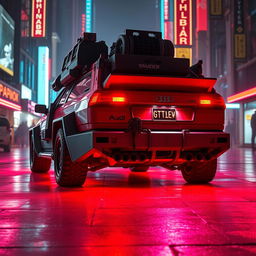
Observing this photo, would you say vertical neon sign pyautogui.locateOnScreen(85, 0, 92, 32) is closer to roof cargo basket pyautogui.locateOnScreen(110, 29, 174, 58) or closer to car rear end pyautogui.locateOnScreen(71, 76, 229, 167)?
roof cargo basket pyautogui.locateOnScreen(110, 29, 174, 58)

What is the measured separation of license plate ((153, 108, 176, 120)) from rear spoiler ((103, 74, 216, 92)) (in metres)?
0.30

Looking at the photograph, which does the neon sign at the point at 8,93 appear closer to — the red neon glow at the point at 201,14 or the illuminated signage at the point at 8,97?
the illuminated signage at the point at 8,97

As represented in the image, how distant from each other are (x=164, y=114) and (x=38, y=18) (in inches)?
1672

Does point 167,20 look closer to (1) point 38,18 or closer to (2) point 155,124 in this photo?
(1) point 38,18

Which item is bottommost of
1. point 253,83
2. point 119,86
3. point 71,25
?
point 119,86

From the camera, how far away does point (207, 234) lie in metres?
3.10

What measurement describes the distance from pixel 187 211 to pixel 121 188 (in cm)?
207

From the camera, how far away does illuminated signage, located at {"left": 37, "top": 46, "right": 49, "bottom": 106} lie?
67.4m

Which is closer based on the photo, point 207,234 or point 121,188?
point 207,234

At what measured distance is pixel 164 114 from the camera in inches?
224

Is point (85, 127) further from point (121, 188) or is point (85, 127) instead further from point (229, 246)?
point (229, 246)

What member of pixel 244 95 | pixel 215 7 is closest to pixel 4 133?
pixel 244 95

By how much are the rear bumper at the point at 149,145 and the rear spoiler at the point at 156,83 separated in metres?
0.61

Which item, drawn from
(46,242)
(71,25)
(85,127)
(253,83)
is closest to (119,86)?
(85,127)
